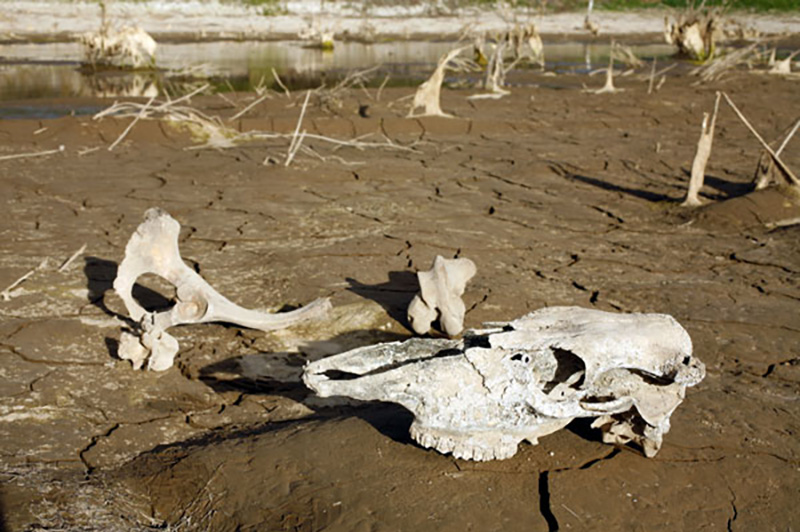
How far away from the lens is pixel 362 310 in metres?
4.00

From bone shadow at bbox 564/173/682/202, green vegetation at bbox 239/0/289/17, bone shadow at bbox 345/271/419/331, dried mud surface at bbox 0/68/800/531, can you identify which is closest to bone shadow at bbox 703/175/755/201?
dried mud surface at bbox 0/68/800/531

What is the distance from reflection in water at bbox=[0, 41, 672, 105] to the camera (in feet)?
42.0

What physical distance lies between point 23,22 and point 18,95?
13.4 m

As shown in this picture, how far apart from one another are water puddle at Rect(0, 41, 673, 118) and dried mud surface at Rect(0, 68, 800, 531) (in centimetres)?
347

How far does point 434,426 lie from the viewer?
2494 mm

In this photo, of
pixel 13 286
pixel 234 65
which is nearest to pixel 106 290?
pixel 13 286

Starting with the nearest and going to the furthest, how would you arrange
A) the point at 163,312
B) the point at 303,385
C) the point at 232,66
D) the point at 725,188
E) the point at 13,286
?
the point at 303,385 < the point at 163,312 < the point at 13,286 < the point at 725,188 < the point at 232,66

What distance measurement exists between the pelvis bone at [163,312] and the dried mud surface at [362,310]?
9 centimetres

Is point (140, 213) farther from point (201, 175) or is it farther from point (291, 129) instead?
point (291, 129)

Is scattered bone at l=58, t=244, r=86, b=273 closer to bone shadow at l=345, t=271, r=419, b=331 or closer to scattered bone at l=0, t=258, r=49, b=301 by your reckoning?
scattered bone at l=0, t=258, r=49, b=301

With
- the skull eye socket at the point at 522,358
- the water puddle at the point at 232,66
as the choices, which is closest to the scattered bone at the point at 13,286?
the skull eye socket at the point at 522,358

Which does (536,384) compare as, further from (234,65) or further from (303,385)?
(234,65)

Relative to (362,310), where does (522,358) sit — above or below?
above

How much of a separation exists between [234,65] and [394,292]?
42.2 ft
